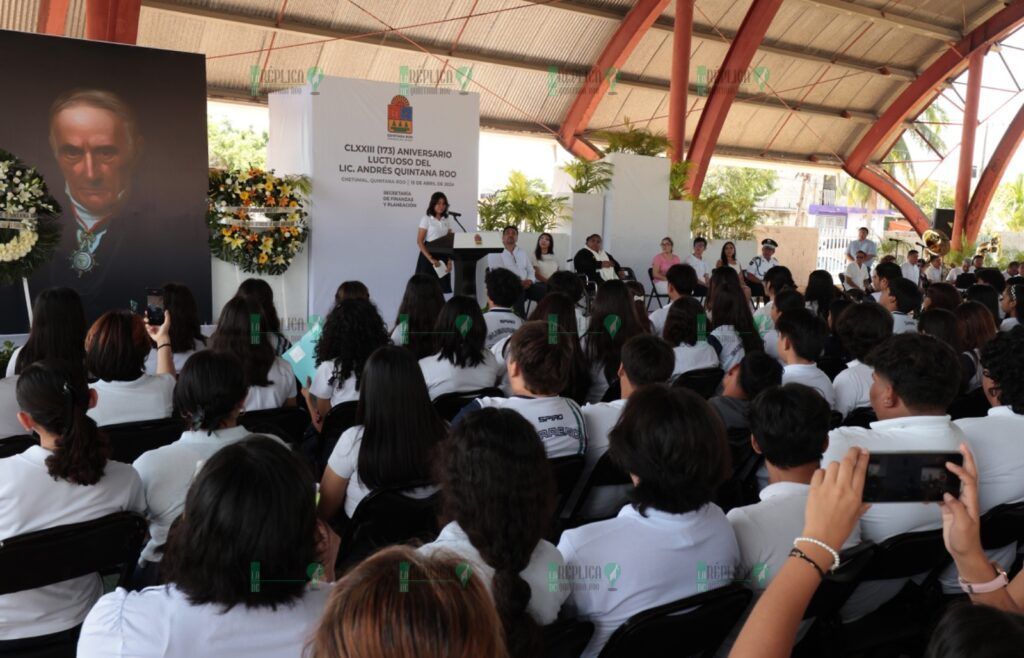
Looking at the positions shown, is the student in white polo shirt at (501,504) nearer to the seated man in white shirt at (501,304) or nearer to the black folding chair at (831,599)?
the black folding chair at (831,599)

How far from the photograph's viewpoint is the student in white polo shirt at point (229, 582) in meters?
1.31

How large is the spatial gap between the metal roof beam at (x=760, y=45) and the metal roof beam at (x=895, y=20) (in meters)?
1.09

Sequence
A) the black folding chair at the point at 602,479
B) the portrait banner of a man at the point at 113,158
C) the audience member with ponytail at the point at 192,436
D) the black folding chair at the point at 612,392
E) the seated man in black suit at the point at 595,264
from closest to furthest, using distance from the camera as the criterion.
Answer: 1. the audience member with ponytail at the point at 192,436
2. the black folding chair at the point at 602,479
3. the black folding chair at the point at 612,392
4. the portrait banner of a man at the point at 113,158
5. the seated man in black suit at the point at 595,264

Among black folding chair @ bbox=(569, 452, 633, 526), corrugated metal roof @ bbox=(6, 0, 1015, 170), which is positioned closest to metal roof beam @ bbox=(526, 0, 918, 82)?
corrugated metal roof @ bbox=(6, 0, 1015, 170)

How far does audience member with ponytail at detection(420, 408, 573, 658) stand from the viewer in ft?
5.29

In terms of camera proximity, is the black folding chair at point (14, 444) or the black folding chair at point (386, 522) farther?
the black folding chair at point (14, 444)

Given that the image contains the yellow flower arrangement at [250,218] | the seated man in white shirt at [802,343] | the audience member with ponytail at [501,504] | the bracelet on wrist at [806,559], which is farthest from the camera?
the yellow flower arrangement at [250,218]

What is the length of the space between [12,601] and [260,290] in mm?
2591

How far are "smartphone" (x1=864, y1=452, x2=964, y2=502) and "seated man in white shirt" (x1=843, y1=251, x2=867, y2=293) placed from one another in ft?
37.7

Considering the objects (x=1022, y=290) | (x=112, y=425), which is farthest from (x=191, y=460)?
(x=1022, y=290)

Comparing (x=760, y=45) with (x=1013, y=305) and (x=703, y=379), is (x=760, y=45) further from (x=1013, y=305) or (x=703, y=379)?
(x=703, y=379)

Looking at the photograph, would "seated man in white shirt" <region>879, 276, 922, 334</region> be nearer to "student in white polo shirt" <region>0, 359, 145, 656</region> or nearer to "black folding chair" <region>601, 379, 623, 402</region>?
"black folding chair" <region>601, 379, 623, 402</region>

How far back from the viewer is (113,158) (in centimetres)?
754

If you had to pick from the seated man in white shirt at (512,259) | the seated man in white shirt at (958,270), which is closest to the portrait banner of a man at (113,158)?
the seated man in white shirt at (512,259)
